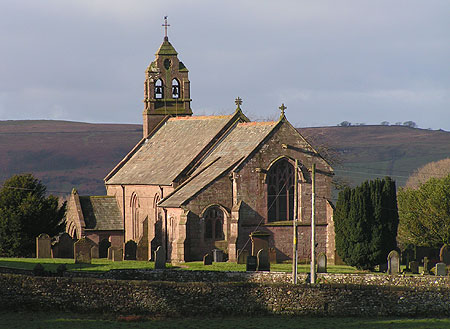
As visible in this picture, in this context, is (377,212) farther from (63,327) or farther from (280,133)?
(63,327)

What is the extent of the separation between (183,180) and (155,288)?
949 inches

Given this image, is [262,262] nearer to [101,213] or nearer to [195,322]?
[195,322]

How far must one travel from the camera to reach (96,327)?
34531 mm

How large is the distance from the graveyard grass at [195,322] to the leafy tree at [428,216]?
25.6m

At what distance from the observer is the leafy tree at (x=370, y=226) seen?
53656 millimetres

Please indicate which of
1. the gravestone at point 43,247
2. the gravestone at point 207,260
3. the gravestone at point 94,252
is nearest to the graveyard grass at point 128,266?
the gravestone at point 207,260

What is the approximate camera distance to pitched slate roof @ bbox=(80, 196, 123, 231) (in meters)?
66.6

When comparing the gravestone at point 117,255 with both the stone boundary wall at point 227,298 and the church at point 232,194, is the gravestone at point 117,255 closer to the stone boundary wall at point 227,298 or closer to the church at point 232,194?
the church at point 232,194

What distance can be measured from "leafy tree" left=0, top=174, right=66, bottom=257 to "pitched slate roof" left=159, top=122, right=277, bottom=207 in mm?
7428

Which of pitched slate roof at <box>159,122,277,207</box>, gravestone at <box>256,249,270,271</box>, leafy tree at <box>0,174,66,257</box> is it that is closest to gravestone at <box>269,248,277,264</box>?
pitched slate roof at <box>159,122,277,207</box>

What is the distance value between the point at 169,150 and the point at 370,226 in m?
17.2

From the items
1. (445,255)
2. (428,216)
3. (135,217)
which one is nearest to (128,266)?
(135,217)

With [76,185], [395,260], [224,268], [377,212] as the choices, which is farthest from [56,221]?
[76,185]

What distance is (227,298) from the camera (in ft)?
122
